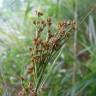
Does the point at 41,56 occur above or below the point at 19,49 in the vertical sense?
above

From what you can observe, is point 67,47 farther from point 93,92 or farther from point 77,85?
point 77,85

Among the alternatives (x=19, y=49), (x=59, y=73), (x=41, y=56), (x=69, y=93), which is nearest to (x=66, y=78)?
(x=59, y=73)

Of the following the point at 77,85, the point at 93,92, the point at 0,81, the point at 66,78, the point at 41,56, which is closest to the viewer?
the point at 41,56

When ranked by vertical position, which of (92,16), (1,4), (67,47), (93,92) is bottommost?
(93,92)

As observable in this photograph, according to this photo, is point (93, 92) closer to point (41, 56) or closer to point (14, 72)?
point (14, 72)

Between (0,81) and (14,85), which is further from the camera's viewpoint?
(14,85)

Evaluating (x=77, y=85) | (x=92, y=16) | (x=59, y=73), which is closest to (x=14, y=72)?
(x=59, y=73)

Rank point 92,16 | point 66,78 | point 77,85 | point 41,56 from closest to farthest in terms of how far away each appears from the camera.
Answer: point 41,56
point 77,85
point 66,78
point 92,16
